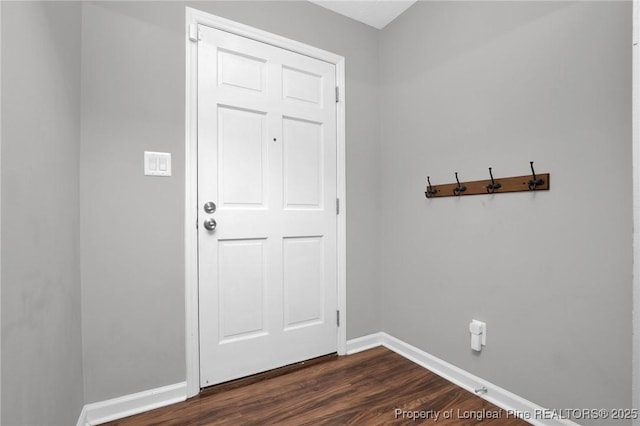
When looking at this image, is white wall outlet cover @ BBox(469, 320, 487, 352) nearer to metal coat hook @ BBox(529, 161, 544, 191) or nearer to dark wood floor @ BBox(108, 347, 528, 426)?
dark wood floor @ BBox(108, 347, 528, 426)

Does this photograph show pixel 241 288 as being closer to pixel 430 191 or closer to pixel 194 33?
pixel 430 191

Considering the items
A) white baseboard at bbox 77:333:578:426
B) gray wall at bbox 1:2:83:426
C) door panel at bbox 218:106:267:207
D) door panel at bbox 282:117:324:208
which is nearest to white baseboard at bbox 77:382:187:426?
white baseboard at bbox 77:333:578:426

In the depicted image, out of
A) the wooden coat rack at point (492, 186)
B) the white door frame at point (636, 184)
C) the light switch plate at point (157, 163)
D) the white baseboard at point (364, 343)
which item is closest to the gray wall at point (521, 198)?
the wooden coat rack at point (492, 186)

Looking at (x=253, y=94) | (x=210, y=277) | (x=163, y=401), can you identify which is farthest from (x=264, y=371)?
(x=253, y=94)

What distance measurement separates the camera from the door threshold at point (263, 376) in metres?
1.76

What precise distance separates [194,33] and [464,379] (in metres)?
2.49

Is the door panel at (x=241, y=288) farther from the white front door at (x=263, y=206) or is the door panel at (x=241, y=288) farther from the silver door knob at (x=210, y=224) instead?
the silver door knob at (x=210, y=224)

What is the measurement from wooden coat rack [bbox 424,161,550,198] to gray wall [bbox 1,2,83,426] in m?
1.92

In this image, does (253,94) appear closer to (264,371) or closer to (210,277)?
(210,277)

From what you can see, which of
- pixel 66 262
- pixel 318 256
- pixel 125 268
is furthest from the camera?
pixel 318 256

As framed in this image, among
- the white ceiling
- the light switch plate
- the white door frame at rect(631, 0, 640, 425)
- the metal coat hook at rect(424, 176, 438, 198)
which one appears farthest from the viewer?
the white ceiling

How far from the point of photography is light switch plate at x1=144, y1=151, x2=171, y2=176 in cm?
162

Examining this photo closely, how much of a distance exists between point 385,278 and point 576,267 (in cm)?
124

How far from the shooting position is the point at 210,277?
1.78m
